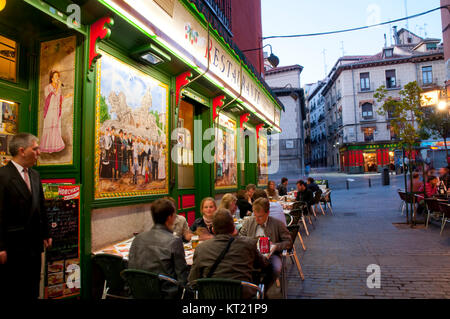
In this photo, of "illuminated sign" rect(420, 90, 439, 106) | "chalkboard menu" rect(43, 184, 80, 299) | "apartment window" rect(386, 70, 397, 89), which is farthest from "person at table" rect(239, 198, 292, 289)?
"apartment window" rect(386, 70, 397, 89)

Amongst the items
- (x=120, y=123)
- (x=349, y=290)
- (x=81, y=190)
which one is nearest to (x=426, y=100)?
(x=349, y=290)

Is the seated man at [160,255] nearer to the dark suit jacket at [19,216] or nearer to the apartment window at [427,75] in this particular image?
the dark suit jacket at [19,216]

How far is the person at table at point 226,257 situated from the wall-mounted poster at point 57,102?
215 cm

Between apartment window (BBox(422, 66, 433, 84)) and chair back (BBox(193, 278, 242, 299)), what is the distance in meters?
45.3

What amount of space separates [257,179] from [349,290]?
796 cm

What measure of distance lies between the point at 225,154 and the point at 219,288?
21.6 feet

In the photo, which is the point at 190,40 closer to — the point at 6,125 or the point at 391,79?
the point at 6,125

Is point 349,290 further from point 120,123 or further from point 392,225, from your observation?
point 392,225

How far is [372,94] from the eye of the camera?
132 feet

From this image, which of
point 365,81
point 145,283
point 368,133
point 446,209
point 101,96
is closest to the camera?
point 145,283

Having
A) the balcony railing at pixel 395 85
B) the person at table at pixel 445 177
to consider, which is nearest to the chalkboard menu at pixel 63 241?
the person at table at pixel 445 177

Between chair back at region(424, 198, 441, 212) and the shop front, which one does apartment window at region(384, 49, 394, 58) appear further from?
chair back at region(424, 198, 441, 212)

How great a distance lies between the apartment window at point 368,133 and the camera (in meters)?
40.9


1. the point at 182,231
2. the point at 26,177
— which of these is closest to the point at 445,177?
the point at 182,231
